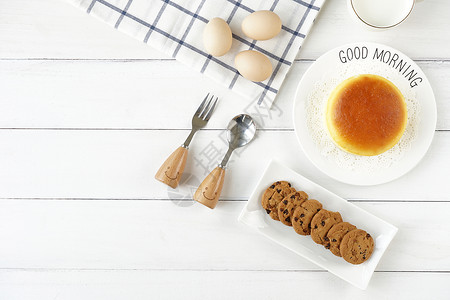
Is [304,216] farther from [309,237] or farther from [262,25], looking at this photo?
[262,25]

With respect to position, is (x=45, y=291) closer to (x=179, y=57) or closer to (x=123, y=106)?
(x=123, y=106)

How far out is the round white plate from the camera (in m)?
0.96

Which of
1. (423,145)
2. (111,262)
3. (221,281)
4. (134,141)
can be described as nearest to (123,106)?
(134,141)

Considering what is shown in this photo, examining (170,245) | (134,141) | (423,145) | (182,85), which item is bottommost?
(170,245)

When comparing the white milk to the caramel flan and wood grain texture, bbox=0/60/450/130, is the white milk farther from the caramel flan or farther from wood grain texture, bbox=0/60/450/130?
wood grain texture, bbox=0/60/450/130

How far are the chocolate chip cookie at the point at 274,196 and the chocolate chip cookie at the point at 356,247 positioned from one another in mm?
175

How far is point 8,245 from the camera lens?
1029 mm

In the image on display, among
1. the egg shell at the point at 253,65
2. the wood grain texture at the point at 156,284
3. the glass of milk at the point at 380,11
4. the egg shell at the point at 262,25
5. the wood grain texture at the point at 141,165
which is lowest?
the wood grain texture at the point at 156,284

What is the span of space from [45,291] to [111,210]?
0.91 feet

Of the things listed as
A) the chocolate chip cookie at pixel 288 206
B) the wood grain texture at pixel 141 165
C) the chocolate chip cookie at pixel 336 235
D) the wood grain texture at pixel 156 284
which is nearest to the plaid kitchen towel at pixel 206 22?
the wood grain texture at pixel 141 165

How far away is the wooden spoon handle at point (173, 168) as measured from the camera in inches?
37.4

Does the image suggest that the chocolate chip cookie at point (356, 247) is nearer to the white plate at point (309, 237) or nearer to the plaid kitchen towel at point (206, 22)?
the white plate at point (309, 237)

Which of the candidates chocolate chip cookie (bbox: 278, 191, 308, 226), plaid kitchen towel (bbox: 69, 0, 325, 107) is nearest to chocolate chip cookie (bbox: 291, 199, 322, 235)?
chocolate chip cookie (bbox: 278, 191, 308, 226)

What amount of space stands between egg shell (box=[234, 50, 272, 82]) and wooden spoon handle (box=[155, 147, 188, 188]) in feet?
0.81
